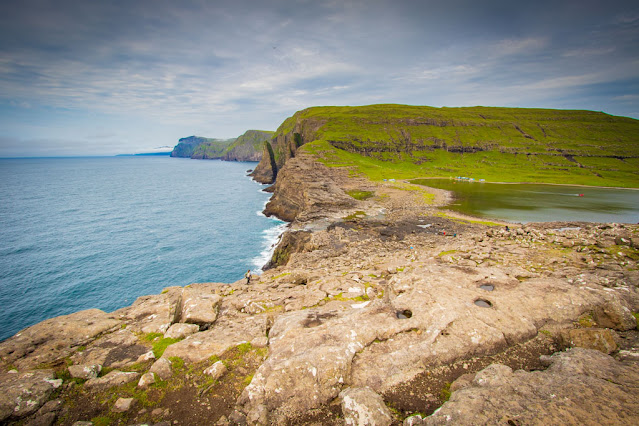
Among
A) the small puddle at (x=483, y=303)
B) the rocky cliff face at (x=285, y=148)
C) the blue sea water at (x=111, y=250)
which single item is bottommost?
the blue sea water at (x=111, y=250)

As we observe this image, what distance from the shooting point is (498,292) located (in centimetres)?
1250

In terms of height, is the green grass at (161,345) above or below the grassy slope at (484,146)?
below

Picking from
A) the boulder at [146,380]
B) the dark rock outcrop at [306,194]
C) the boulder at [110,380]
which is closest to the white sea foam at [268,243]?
the dark rock outcrop at [306,194]

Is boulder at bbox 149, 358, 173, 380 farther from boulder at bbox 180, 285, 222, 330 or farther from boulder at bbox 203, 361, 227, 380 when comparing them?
boulder at bbox 180, 285, 222, 330

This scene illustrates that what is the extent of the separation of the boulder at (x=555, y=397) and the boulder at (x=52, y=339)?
1564 cm

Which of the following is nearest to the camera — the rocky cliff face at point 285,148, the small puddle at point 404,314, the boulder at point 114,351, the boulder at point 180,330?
the boulder at point 114,351

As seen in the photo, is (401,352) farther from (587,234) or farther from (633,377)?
(587,234)

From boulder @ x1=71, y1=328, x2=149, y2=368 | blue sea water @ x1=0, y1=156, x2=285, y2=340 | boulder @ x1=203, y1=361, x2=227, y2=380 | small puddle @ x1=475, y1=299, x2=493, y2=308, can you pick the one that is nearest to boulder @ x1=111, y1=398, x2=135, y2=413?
boulder @ x1=203, y1=361, x2=227, y2=380

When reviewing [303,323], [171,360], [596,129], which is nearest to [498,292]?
[303,323]

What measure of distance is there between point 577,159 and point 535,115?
82.8 meters

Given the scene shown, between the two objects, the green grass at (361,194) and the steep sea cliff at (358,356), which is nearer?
the steep sea cliff at (358,356)

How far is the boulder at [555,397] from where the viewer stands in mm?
5750

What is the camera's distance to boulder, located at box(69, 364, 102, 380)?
376 inches

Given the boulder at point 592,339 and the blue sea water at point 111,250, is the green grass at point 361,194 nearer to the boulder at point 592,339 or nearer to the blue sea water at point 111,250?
the blue sea water at point 111,250
